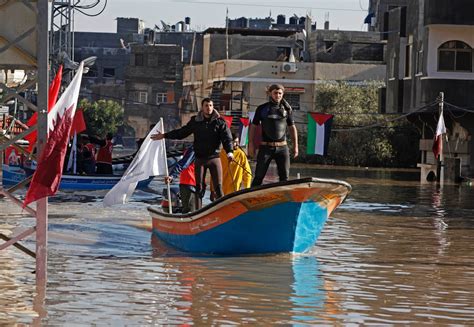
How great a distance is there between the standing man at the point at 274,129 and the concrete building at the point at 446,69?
74.1 feet

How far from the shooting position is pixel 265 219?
51.9 ft

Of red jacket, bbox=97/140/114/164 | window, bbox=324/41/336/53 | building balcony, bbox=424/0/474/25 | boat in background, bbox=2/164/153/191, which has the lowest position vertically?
boat in background, bbox=2/164/153/191

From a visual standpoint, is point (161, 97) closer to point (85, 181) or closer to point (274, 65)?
point (274, 65)

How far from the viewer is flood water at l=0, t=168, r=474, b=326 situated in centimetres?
1137

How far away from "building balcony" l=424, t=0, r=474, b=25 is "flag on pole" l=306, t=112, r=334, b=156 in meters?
9.17

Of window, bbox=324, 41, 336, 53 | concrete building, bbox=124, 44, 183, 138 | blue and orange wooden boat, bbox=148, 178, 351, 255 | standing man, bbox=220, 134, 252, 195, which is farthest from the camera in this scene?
concrete building, bbox=124, 44, 183, 138

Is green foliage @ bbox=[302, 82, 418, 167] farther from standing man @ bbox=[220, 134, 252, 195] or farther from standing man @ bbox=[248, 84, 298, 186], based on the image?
standing man @ bbox=[248, 84, 298, 186]

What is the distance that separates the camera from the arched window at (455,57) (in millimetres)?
39000

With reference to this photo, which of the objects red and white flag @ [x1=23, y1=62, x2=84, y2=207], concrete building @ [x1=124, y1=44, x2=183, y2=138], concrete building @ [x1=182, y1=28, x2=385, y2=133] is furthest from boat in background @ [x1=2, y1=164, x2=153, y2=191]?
concrete building @ [x1=124, y1=44, x2=183, y2=138]

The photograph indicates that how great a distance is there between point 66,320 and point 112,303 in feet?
3.66

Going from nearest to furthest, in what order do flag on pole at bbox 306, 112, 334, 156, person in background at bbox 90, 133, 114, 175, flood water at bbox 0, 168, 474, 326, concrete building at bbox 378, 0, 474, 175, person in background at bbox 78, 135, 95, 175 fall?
flood water at bbox 0, 168, 474, 326 → flag on pole at bbox 306, 112, 334, 156 → person in background at bbox 78, 135, 95, 175 → person in background at bbox 90, 133, 114, 175 → concrete building at bbox 378, 0, 474, 175

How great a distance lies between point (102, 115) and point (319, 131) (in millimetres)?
69289

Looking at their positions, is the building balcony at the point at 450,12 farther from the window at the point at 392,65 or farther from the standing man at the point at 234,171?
the standing man at the point at 234,171

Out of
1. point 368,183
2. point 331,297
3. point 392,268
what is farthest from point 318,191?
point 368,183
